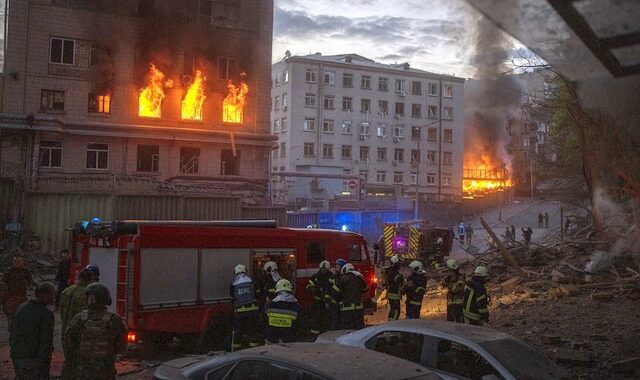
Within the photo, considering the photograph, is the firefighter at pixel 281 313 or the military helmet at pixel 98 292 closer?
the military helmet at pixel 98 292

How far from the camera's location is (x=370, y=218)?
35.3m

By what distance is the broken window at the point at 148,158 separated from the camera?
3189cm

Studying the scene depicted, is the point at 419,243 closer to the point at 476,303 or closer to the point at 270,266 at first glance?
the point at 270,266

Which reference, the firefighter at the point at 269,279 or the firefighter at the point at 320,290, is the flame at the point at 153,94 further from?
the firefighter at the point at 269,279

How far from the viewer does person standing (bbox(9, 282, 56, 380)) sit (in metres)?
5.48

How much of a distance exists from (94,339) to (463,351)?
3.57 metres

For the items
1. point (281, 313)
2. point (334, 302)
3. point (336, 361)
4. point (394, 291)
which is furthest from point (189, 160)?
point (336, 361)

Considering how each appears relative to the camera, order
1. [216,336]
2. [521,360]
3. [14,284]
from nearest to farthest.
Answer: [521,360] → [14,284] → [216,336]

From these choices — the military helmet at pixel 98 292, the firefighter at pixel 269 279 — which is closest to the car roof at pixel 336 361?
the military helmet at pixel 98 292

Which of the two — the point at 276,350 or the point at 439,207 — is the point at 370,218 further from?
the point at 276,350

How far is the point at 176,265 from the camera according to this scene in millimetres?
9617

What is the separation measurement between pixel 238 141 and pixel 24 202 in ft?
45.1

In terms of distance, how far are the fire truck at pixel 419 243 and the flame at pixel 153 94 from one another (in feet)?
→ 49.6

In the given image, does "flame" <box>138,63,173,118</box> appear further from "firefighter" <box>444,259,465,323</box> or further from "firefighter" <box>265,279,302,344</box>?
"firefighter" <box>265,279,302,344</box>
